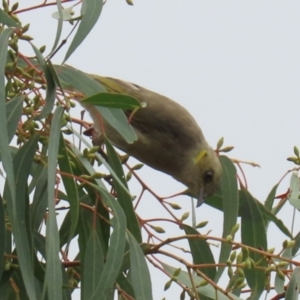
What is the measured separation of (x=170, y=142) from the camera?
3979 millimetres

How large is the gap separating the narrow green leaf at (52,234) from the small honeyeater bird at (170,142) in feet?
4.45

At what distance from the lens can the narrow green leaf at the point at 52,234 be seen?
2.03 m

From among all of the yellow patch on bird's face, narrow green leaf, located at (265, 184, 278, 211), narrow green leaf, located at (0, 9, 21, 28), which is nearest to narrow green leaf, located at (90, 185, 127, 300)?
narrow green leaf, located at (0, 9, 21, 28)

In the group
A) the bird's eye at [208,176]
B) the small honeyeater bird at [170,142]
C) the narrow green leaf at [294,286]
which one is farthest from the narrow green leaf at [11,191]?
the bird's eye at [208,176]

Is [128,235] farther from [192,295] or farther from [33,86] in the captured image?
[33,86]

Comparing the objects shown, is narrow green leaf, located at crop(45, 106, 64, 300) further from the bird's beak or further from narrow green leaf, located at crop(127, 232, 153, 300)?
the bird's beak

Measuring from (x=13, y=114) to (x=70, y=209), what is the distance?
0.98ft

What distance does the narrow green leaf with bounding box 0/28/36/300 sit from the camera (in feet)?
6.73

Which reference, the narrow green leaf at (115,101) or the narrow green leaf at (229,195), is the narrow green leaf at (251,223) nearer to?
the narrow green leaf at (229,195)

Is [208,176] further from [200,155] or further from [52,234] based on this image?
[52,234]

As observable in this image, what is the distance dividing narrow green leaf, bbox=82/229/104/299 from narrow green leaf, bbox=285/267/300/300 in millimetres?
524

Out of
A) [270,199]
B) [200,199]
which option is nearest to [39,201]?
[270,199]

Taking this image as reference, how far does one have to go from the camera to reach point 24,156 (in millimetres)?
2318

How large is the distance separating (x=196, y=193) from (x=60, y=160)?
Result: 1095mm
